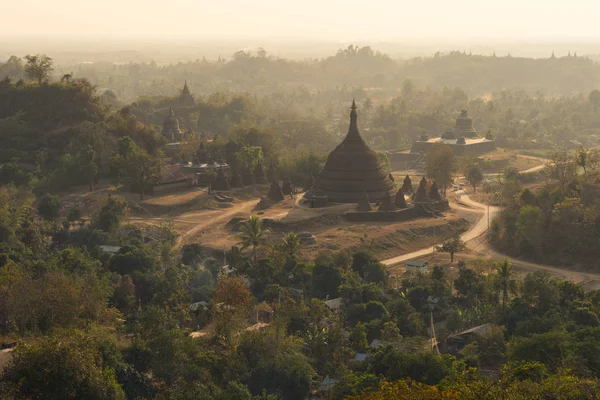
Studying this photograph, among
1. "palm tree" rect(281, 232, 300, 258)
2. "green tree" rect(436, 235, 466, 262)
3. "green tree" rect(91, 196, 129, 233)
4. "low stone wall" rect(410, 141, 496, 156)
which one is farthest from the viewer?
"low stone wall" rect(410, 141, 496, 156)

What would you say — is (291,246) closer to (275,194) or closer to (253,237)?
(253,237)

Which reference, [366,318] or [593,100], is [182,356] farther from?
[593,100]

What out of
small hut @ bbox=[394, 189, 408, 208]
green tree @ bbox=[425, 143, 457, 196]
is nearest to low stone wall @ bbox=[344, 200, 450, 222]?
small hut @ bbox=[394, 189, 408, 208]

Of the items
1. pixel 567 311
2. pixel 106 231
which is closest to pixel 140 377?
pixel 567 311

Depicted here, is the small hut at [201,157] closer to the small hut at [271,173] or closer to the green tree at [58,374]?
the small hut at [271,173]

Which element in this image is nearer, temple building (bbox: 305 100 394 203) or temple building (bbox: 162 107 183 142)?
temple building (bbox: 305 100 394 203)

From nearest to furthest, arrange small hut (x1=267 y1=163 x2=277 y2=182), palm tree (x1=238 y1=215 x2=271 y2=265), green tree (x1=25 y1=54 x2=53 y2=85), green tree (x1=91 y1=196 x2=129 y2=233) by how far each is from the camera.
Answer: palm tree (x1=238 y1=215 x2=271 y2=265) → green tree (x1=91 y1=196 x2=129 y2=233) → small hut (x1=267 y1=163 x2=277 y2=182) → green tree (x1=25 y1=54 x2=53 y2=85)

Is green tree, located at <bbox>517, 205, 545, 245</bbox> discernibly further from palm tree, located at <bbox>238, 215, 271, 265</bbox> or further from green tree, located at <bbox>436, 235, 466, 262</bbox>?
palm tree, located at <bbox>238, 215, 271, 265</bbox>
